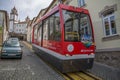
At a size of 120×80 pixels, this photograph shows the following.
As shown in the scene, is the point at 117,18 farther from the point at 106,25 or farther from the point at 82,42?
the point at 82,42

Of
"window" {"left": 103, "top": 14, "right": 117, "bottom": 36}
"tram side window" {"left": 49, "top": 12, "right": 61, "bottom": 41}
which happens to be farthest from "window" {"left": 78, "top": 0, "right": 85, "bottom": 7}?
"tram side window" {"left": 49, "top": 12, "right": 61, "bottom": 41}

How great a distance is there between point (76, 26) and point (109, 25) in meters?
3.82

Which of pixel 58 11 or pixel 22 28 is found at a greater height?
pixel 22 28

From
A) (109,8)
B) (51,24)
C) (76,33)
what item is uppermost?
(109,8)

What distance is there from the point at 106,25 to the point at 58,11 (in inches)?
189

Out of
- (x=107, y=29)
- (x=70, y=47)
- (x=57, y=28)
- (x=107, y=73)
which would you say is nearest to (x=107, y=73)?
(x=107, y=73)

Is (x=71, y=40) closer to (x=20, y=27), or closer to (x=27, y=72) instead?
(x=27, y=72)

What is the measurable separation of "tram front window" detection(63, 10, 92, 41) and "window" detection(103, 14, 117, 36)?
8.82 ft

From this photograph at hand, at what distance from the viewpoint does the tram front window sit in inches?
278

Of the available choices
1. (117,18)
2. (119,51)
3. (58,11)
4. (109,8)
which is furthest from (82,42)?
(109,8)

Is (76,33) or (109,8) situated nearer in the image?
(76,33)

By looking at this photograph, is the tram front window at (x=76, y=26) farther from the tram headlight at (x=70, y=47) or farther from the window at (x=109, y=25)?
the window at (x=109, y=25)

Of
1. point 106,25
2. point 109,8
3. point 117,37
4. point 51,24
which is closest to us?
point 51,24

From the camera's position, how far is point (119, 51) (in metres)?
8.62
